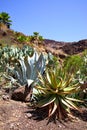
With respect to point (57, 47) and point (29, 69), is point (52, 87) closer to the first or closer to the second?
point (29, 69)

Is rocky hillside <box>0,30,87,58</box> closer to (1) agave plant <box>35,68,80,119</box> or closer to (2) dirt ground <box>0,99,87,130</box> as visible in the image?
(1) agave plant <box>35,68,80,119</box>

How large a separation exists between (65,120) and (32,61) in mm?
2596

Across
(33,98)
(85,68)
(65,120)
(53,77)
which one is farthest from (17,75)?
(85,68)

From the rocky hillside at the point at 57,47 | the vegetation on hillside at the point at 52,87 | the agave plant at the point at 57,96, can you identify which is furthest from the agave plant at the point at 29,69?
the rocky hillside at the point at 57,47

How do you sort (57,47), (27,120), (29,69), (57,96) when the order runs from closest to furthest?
(27,120) → (57,96) → (29,69) → (57,47)

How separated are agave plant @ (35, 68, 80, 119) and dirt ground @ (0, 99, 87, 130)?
0.67ft

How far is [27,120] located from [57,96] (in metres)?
0.85

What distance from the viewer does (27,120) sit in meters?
6.06

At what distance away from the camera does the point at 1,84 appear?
8.70 metres

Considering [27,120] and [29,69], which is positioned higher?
[29,69]

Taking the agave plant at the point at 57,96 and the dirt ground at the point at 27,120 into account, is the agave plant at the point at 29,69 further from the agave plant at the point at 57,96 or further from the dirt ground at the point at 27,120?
the dirt ground at the point at 27,120

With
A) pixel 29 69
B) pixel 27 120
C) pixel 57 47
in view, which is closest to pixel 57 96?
pixel 27 120

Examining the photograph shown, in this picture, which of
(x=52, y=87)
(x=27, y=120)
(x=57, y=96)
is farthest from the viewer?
(x=52, y=87)

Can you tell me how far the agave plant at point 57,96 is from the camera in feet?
20.6
